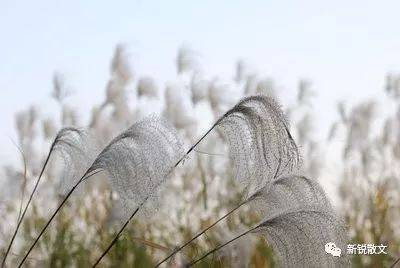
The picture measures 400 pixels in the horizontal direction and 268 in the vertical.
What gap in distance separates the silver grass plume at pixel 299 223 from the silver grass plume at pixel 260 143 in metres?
0.11

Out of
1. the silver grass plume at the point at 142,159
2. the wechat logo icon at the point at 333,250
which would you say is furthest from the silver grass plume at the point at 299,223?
the silver grass plume at the point at 142,159

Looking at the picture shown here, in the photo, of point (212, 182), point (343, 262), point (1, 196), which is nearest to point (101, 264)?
point (1, 196)

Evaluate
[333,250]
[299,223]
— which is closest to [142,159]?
[299,223]

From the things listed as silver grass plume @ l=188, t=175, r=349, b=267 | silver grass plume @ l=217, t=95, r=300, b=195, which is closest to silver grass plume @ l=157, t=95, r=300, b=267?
silver grass plume @ l=217, t=95, r=300, b=195

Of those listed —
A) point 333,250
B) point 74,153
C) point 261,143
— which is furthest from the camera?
point 74,153

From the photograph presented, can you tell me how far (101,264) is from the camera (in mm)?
3414

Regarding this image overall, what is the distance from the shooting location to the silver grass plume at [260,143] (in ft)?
5.87

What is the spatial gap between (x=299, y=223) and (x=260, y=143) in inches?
9.0

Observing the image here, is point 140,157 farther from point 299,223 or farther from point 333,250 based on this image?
point 333,250

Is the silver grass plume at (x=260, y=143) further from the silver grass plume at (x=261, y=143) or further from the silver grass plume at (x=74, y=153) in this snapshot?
the silver grass plume at (x=74, y=153)

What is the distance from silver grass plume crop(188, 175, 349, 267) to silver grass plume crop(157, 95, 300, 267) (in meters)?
0.11

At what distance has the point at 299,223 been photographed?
187 cm

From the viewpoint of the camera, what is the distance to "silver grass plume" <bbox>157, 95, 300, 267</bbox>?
1789 millimetres

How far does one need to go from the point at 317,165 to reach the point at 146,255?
189cm
